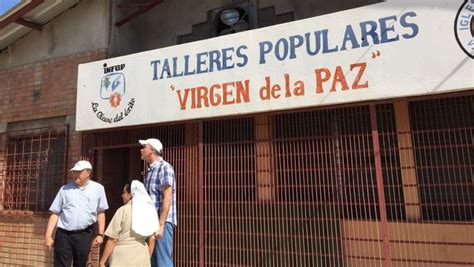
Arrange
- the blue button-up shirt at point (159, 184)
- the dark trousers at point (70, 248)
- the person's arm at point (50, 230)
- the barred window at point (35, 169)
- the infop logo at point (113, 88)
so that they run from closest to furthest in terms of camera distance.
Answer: the blue button-up shirt at point (159, 184), the person's arm at point (50, 230), the dark trousers at point (70, 248), the infop logo at point (113, 88), the barred window at point (35, 169)

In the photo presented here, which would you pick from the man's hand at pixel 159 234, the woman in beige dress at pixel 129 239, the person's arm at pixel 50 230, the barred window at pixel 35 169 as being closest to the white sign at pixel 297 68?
the barred window at pixel 35 169

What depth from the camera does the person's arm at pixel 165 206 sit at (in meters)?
3.80

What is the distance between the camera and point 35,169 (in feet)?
22.0

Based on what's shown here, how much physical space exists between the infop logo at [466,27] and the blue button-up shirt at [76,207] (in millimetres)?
4339

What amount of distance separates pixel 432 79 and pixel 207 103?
2.56m

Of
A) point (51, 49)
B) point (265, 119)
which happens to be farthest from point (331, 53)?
point (51, 49)

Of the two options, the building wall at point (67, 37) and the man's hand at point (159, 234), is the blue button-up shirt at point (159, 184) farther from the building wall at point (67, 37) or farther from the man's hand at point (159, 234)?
the building wall at point (67, 37)

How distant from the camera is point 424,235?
4086mm

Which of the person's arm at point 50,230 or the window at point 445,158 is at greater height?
the window at point 445,158

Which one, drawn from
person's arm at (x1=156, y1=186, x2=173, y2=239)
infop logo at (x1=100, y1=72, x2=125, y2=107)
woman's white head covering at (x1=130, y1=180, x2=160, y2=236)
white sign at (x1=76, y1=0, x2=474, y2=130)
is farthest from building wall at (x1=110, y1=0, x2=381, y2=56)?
woman's white head covering at (x1=130, y1=180, x2=160, y2=236)

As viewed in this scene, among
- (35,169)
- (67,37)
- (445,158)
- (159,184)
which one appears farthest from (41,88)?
(445,158)

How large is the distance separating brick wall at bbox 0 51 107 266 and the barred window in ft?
0.63

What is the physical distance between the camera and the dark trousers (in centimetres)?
446

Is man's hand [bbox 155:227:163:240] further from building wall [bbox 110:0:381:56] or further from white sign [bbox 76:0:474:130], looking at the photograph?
building wall [bbox 110:0:381:56]
